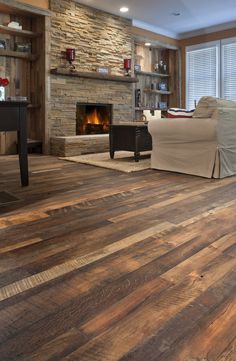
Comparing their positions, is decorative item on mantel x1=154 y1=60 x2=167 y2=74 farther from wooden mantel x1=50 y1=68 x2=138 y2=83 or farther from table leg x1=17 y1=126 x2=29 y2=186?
table leg x1=17 y1=126 x2=29 y2=186

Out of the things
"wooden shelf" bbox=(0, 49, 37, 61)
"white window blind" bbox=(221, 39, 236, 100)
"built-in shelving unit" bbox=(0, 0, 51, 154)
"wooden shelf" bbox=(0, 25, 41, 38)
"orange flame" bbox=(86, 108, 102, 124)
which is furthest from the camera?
"white window blind" bbox=(221, 39, 236, 100)

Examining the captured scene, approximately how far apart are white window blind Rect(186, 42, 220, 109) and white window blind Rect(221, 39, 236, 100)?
6.7 inches

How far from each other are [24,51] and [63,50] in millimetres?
681

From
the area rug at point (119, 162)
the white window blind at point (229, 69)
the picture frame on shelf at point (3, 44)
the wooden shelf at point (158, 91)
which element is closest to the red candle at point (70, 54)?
the picture frame on shelf at point (3, 44)

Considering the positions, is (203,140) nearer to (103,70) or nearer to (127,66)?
(103,70)

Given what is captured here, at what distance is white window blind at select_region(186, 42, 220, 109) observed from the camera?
7.82 metres

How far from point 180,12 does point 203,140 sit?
428 cm

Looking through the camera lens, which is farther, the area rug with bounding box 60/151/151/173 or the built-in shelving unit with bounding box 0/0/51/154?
the built-in shelving unit with bounding box 0/0/51/154

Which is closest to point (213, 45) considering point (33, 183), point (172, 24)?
point (172, 24)

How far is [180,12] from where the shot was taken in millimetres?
6719

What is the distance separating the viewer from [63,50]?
5.91 metres

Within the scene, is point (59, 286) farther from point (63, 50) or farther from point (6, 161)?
point (63, 50)

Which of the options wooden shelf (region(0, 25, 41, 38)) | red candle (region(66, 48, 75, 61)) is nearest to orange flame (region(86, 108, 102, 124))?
red candle (region(66, 48, 75, 61))

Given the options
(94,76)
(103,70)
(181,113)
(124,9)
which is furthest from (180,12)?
(181,113)
